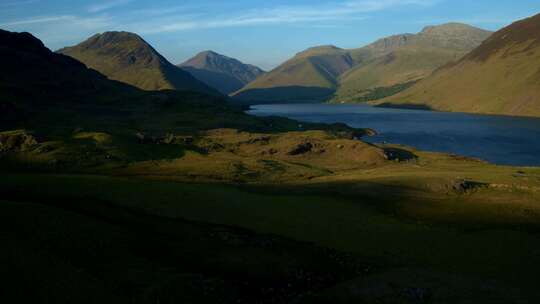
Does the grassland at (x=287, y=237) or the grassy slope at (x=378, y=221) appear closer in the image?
the grassland at (x=287, y=237)

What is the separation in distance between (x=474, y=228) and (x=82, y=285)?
40.0m

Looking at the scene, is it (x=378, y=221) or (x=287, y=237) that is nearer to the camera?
(x=287, y=237)

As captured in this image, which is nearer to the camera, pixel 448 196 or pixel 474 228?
pixel 474 228

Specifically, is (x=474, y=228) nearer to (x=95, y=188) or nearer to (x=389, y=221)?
(x=389, y=221)

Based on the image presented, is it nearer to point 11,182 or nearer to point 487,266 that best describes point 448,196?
point 487,266

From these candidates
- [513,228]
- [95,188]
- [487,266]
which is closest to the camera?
[487,266]

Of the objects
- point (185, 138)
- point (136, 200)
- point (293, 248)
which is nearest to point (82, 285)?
point (293, 248)

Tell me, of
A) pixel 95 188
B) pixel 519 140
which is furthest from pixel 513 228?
pixel 519 140

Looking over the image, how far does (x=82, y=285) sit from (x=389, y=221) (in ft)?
114

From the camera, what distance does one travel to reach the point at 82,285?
29.6 m

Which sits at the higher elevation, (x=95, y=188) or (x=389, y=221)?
(x=95, y=188)

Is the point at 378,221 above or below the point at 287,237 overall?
below

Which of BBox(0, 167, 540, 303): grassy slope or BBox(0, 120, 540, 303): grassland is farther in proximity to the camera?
BBox(0, 167, 540, 303): grassy slope

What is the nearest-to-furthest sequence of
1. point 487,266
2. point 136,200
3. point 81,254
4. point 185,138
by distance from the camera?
1. point 81,254
2. point 487,266
3. point 136,200
4. point 185,138
